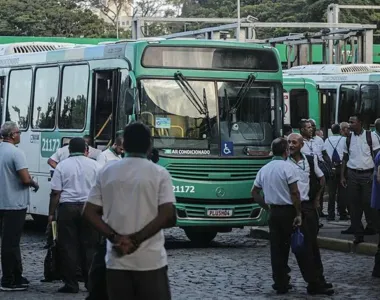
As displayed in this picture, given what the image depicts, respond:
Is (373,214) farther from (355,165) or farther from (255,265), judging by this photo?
(255,265)

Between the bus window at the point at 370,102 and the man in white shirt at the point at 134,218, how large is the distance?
24.7 meters

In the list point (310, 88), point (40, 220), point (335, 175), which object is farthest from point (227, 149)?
point (310, 88)

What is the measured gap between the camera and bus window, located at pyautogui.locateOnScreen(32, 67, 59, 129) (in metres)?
19.7

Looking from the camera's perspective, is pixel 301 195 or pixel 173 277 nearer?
pixel 301 195

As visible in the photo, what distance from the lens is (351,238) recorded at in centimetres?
1766

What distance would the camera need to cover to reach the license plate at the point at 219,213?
17.1 metres

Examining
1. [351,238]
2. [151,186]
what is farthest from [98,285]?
[351,238]

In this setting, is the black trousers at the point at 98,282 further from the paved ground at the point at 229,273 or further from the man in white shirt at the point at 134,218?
the paved ground at the point at 229,273

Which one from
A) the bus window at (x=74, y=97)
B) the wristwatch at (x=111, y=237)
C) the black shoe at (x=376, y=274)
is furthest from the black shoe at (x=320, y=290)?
the bus window at (x=74, y=97)

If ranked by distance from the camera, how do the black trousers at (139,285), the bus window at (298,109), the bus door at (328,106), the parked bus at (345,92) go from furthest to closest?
the bus door at (328,106)
the parked bus at (345,92)
the bus window at (298,109)
the black trousers at (139,285)

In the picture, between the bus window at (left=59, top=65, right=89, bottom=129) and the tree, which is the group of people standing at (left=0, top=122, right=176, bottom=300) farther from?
the tree

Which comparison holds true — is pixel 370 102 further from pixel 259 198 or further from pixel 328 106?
pixel 259 198

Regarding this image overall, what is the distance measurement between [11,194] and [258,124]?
5.81 m

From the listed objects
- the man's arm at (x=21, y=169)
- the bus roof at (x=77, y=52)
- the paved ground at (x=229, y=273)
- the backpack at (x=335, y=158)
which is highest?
the bus roof at (x=77, y=52)
